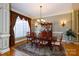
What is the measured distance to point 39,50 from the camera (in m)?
3.22

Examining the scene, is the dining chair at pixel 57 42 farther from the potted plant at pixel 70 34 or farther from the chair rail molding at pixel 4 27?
the chair rail molding at pixel 4 27

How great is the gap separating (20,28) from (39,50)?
74cm

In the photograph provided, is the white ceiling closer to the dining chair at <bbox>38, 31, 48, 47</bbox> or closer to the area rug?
the dining chair at <bbox>38, 31, 48, 47</bbox>

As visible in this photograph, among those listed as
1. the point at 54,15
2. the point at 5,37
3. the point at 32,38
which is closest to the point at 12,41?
the point at 5,37

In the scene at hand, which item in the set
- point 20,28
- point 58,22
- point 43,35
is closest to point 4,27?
point 20,28

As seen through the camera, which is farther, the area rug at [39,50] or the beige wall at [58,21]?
the beige wall at [58,21]

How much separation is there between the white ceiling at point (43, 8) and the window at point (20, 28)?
9.3 inches

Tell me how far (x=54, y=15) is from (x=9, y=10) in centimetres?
114

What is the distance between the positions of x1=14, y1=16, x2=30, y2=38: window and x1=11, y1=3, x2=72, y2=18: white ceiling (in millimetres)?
237

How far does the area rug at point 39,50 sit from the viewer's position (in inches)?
121

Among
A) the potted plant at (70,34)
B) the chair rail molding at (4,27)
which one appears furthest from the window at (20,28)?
the potted plant at (70,34)

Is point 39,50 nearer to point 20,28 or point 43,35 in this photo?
point 43,35

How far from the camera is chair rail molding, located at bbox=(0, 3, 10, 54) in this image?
115 inches

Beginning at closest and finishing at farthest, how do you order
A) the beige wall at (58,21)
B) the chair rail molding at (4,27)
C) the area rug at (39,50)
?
the chair rail molding at (4,27), the area rug at (39,50), the beige wall at (58,21)
